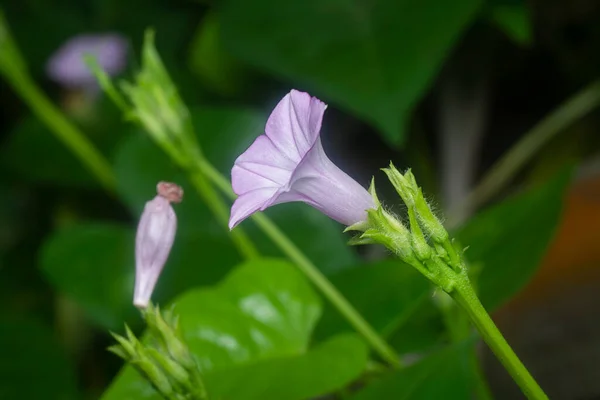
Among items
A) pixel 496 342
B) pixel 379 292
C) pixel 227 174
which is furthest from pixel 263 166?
pixel 227 174

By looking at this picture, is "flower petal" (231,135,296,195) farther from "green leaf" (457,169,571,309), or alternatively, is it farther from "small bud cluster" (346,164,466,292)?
"green leaf" (457,169,571,309)

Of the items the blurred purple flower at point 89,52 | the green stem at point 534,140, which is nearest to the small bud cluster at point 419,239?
the green stem at point 534,140

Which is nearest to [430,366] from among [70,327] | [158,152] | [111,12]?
[158,152]

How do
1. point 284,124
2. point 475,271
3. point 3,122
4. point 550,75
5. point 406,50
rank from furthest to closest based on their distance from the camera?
point 3,122 < point 550,75 < point 406,50 < point 475,271 < point 284,124

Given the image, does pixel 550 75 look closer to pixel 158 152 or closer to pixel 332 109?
pixel 332 109

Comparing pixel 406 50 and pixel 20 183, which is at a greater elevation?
pixel 20 183

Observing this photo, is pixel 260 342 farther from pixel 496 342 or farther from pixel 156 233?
pixel 496 342
